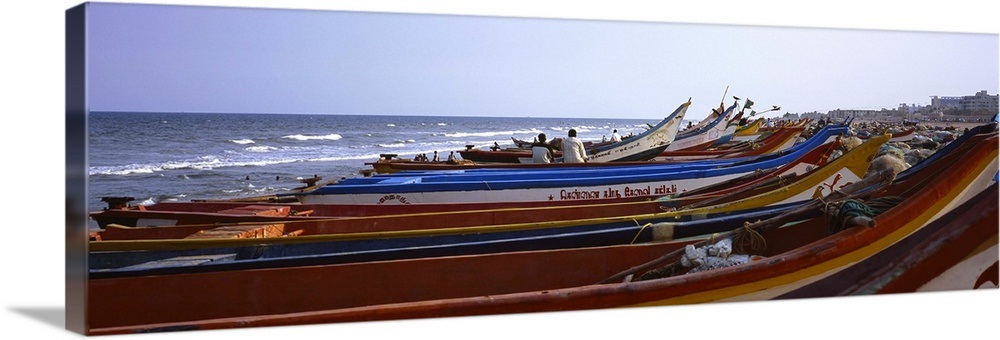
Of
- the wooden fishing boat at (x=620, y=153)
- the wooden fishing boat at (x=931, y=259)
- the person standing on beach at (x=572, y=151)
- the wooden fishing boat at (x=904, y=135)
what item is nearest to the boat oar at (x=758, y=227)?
the wooden fishing boat at (x=931, y=259)

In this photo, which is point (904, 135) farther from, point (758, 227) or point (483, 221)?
point (483, 221)

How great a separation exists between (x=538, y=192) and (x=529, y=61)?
57.8 inches

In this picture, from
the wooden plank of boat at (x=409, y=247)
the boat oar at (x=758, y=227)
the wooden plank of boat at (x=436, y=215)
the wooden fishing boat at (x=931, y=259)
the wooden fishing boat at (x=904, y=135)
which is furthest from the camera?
the wooden fishing boat at (x=904, y=135)

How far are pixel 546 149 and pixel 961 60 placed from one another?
3994 millimetres

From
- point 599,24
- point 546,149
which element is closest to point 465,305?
point 599,24

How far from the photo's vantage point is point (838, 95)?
551cm

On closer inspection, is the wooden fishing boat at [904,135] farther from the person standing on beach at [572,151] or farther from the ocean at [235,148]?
the person standing on beach at [572,151]

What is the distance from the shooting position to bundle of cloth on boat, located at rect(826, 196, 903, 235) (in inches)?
166

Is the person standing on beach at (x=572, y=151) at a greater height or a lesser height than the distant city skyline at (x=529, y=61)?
lesser

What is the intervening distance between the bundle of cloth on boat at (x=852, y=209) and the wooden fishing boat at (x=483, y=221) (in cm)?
78

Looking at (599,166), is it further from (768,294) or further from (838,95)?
(768,294)

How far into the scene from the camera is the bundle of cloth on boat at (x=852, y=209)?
421cm

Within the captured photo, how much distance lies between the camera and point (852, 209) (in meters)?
4.24

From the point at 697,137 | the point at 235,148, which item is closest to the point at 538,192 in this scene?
the point at 697,137
